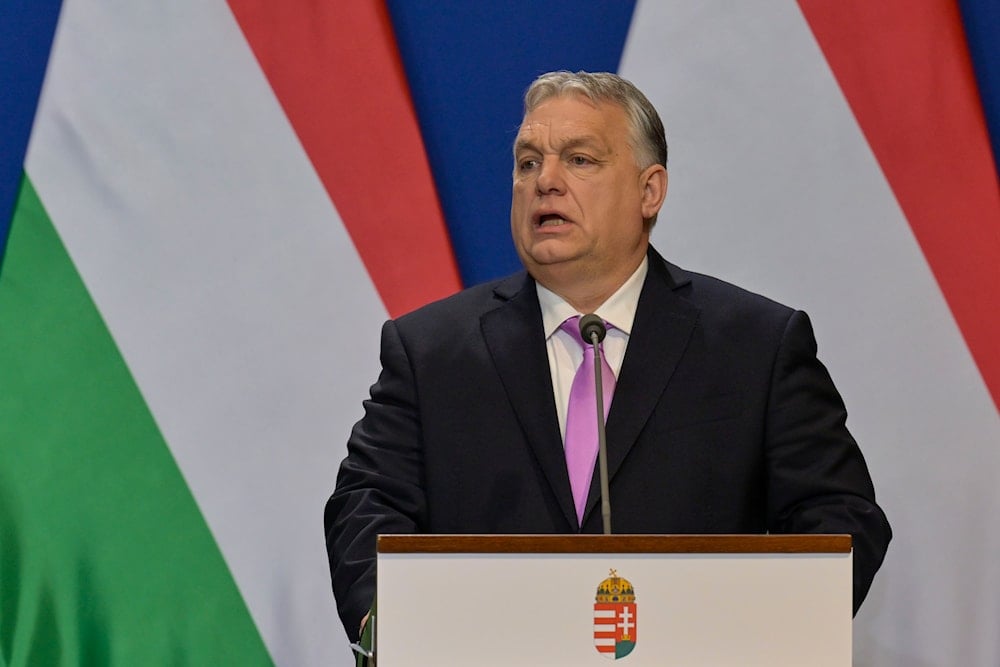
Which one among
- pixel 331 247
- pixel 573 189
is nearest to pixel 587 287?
pixel 573 189

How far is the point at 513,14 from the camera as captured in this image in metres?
3.19

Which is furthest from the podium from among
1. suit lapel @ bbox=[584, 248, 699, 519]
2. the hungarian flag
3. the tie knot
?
the hungarian flag

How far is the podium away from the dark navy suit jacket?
580 mm

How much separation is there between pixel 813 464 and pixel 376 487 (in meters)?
0.75

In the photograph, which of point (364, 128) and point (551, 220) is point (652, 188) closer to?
point (551, 220)

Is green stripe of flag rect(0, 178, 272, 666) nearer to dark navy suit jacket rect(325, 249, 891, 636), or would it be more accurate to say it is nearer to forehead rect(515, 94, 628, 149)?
dark navy suit jacket rect(325, 249, 891, 636)

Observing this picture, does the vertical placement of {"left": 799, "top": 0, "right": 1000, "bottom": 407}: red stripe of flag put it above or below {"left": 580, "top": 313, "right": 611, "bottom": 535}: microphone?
above

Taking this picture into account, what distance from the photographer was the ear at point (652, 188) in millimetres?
2494

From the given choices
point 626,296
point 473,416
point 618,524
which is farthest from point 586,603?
point 626,296

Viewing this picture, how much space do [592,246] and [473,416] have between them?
38 centimetres

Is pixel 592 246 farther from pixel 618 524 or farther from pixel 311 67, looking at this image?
pixel 311 67

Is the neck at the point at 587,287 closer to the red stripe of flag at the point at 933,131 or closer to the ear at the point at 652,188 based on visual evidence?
the ear at the point at 652,188

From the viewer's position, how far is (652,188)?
8.26 ft

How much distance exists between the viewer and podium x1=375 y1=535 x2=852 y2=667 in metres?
1.55
